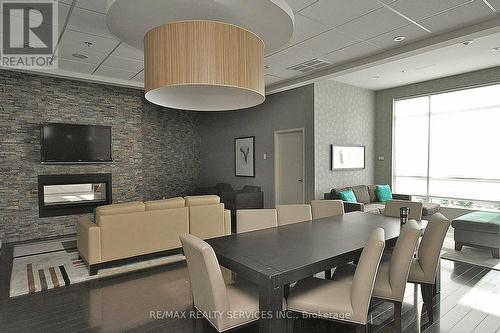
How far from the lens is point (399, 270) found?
209cm

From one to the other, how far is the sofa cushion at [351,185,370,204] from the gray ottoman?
6.60 ft

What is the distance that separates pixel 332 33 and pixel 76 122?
509 centimetres

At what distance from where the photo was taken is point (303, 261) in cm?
190

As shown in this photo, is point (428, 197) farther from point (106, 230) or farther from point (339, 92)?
point (106, 230)

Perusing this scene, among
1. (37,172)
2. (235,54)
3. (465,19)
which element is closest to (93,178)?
(37,172)

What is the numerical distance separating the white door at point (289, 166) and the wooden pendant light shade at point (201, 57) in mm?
4318

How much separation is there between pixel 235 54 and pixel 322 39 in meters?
2.30

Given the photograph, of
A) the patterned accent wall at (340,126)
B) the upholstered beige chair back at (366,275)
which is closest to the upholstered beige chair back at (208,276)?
the upholstered beige chair back at (366,275)

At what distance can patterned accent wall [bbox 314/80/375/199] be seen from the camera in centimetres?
598

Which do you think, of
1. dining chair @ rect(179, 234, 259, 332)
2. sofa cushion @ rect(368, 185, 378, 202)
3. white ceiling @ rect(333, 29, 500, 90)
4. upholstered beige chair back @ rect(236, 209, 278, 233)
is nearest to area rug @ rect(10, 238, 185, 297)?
upholstered beige chair back @ rect(236, 209, 278, 233)

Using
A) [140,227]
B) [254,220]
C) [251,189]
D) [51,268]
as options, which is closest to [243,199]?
[251,189]

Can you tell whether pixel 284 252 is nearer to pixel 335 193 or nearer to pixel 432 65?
pixel 335 193

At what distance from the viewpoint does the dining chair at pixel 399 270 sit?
206 cm

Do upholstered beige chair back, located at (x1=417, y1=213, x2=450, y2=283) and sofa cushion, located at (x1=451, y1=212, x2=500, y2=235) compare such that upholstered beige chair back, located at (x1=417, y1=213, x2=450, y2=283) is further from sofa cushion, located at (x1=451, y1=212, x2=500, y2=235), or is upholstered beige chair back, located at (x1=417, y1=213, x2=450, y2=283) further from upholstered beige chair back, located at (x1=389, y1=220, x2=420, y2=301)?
sofa cushion, located at (x1=451, y1=212, x2=500, y2=235)
